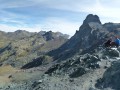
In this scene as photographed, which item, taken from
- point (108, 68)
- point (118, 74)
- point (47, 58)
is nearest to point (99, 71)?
point (108, 68)

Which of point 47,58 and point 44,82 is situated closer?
point 44,82

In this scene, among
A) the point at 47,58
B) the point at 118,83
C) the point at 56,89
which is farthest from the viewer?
the point at 47,58

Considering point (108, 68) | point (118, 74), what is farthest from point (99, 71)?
point (118, 74)

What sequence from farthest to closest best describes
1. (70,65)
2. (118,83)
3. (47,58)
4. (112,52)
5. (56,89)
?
(47,58)
(70,65)
(112,52)
(56,89)
(118,83)

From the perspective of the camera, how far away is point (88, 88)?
48906mm

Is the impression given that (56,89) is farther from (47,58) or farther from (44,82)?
(47,58)

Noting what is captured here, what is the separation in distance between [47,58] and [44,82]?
144742 mm

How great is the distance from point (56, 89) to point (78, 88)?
3.90 meters

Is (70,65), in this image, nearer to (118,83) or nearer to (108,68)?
(108,68)

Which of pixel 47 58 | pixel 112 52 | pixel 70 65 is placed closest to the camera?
pixel 112 52

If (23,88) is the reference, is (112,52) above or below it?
above

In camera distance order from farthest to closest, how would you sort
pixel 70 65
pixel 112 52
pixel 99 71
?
pixel 70 65
pixel 112 52
pixel 99 71

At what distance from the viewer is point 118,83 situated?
4741 cm

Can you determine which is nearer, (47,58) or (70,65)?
(70,65)
